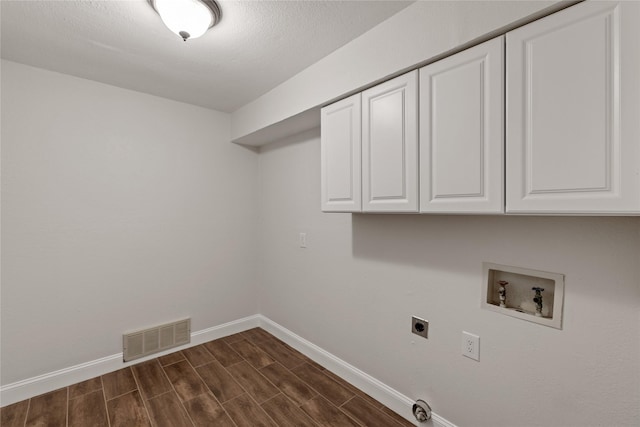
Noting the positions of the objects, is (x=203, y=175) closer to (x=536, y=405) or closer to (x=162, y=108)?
(x=162, y=108)

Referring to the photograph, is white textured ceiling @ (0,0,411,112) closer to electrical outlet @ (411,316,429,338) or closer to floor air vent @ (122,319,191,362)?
electrical outlet @ (411,316,429,338)

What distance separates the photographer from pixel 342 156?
71.2 inches

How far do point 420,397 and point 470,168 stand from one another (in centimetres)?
141

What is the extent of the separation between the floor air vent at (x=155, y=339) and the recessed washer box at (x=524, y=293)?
2525 millimetres

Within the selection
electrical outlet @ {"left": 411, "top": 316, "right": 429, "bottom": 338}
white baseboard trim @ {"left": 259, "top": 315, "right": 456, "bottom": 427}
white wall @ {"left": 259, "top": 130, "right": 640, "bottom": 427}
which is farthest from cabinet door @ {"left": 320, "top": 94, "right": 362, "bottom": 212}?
white baseboard trim @ {"left": 259, "top": 315, "right": 456, "bottom": 427}

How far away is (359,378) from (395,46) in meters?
2.17

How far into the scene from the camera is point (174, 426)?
5.68ft

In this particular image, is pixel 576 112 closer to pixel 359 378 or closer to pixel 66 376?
pixel 359 378

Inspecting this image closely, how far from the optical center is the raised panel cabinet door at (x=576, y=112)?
89cm

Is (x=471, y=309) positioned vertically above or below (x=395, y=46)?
below

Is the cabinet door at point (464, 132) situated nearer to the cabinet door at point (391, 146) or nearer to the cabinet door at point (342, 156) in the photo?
the cabinet door at point (391, 146)

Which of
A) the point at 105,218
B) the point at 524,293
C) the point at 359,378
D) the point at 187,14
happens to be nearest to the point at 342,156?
the point at 187,14

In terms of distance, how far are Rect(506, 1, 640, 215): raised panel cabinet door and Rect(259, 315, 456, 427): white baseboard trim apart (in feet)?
4.56

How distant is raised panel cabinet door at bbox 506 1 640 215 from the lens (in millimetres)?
886
